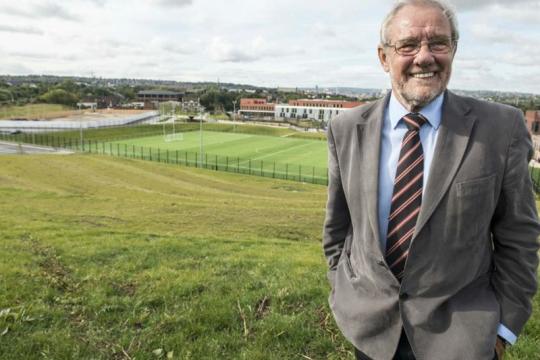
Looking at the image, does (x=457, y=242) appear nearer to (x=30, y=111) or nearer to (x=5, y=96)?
(x=30, y=111)

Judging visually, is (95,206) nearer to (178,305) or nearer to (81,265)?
(81,265)

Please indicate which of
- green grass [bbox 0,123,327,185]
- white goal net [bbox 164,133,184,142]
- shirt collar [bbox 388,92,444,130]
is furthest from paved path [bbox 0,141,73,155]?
shirt collar [bbox 388,92,444,130]

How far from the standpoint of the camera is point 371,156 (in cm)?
244

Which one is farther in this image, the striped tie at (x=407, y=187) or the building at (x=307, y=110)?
the building at (x=307, y=110)

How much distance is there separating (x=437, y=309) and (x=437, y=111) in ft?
3.45

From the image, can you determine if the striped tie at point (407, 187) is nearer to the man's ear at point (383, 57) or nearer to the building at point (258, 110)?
the man's ear at point (383, 57)

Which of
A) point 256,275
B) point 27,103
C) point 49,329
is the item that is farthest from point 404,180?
point 27,103

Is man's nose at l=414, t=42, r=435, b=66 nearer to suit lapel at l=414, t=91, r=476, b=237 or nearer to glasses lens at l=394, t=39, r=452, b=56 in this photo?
glasses lens at l=394, t=39, r=452, b=56

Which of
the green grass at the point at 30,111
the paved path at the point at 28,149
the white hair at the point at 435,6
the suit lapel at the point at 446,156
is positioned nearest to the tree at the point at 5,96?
the green grass at the point at 30,111

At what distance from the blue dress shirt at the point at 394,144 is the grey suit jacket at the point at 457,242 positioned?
0.05 metres

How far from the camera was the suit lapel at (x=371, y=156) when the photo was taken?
240cm

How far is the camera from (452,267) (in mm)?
2281

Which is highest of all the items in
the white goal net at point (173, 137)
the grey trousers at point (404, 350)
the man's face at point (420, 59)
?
the man's face at point (420, 59)

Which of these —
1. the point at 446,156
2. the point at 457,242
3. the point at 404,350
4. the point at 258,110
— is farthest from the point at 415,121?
the point at 258,110
